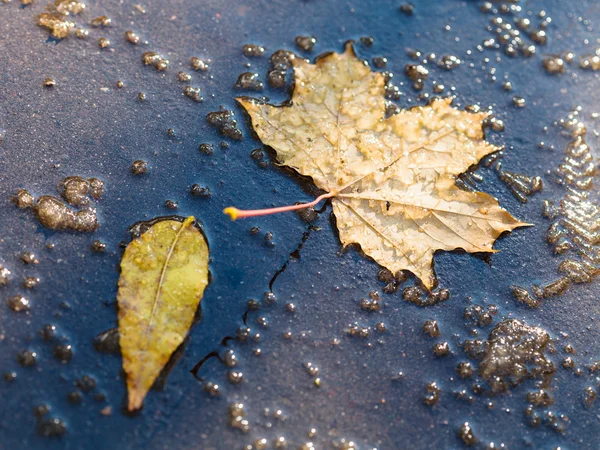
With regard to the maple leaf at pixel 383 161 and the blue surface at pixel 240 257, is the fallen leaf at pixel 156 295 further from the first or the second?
the maple leaf at pixel 383 161

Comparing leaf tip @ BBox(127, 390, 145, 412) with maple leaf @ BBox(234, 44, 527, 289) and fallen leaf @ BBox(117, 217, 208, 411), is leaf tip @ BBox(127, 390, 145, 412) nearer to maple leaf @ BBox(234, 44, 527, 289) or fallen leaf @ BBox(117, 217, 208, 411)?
A: fallen leaf @ BBox(117, 217, 208, 411)

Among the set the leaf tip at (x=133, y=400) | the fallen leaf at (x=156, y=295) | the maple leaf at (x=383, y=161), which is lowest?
the leaf tip at (x=133, y=400)

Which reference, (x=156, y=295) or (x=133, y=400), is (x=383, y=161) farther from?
(x=133, y=400)

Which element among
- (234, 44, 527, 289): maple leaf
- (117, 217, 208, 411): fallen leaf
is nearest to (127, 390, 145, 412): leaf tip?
(117, 217, 208, 411): fallen leaf

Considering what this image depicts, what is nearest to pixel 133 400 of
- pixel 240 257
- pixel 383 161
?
pixel 240 257

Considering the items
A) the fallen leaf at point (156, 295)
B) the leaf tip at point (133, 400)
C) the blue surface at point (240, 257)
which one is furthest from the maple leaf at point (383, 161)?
the leaf tip at point (133, 400)
